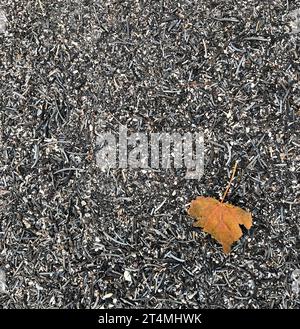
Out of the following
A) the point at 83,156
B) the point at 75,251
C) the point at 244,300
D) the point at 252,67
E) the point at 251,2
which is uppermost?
the point at 251,2

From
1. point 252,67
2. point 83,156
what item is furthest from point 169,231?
point 252,67

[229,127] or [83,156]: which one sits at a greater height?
[229,127]

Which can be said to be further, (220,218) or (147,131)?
(147,131)

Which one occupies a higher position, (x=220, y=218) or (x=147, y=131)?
(x=147, y=131)

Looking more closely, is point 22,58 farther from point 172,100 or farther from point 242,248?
point 242,248
